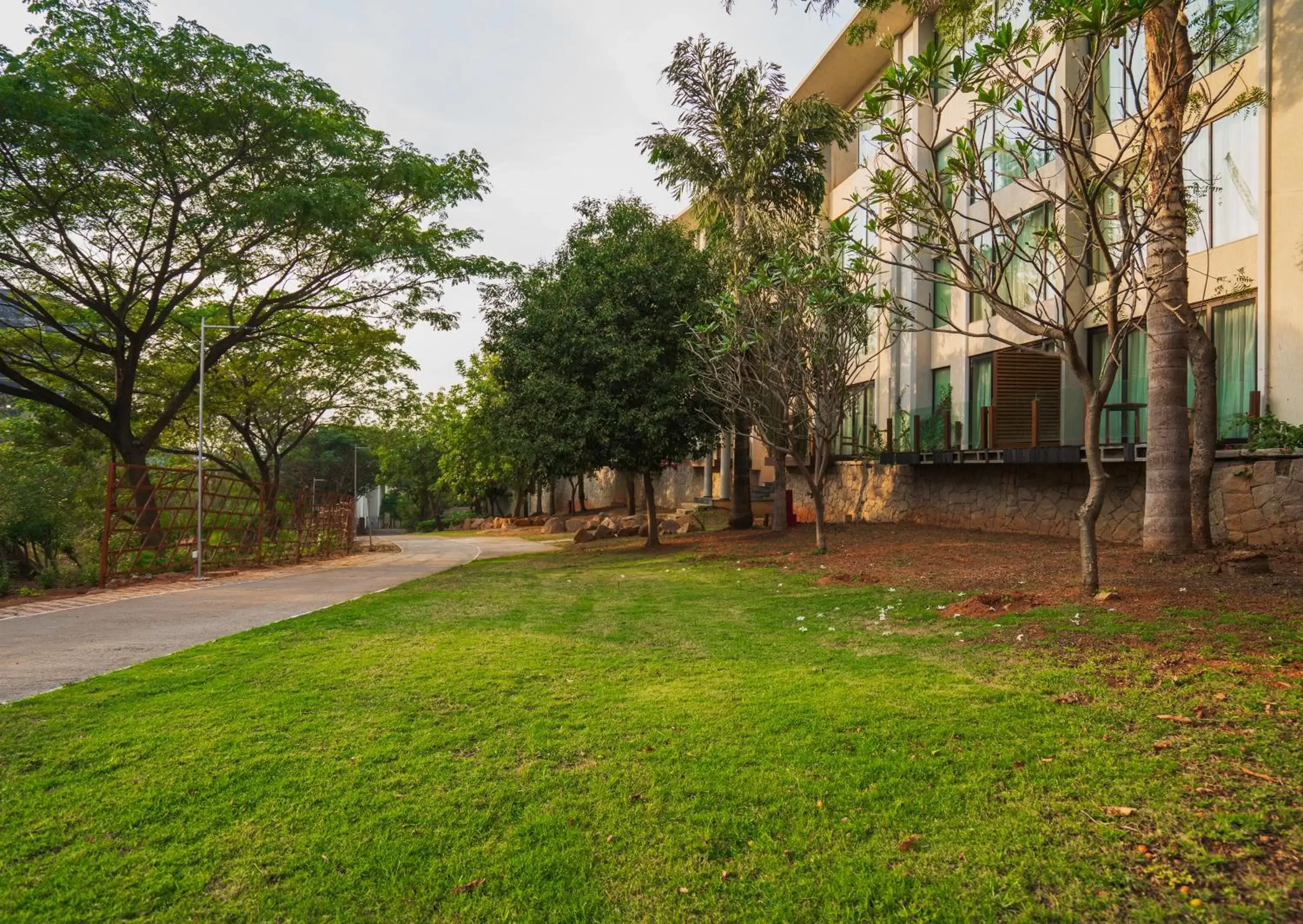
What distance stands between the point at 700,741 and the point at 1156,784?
231cm

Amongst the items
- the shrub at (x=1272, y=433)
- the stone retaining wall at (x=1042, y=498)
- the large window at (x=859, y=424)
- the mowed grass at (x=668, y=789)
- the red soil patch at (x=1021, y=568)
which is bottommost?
the mowed grass at (x=668, y=789)

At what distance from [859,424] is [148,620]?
20.5 metres

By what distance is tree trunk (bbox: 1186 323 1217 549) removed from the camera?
10297 millimetres

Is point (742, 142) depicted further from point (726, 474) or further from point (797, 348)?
point (726, 474)

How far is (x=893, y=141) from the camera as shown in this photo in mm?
7734

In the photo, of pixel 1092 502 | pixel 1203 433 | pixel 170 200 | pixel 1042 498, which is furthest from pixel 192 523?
pixel 1203 433

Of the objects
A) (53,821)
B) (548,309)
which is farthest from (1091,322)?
(53,821)

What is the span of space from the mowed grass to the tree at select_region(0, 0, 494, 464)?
13395 mm

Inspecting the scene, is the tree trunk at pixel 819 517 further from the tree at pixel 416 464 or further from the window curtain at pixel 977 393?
the tree at pixel 416 464

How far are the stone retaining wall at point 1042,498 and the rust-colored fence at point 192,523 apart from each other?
15.5m

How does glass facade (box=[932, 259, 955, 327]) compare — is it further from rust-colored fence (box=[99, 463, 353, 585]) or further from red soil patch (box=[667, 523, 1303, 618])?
rust-colored fence (box=[99, 463, 353, 585])

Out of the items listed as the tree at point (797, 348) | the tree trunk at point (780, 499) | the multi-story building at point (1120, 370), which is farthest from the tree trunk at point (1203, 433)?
the tree trunk at point (780, 499)

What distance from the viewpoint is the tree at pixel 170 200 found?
15.1m

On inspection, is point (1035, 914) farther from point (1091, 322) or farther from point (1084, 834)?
point (1091, 322)
